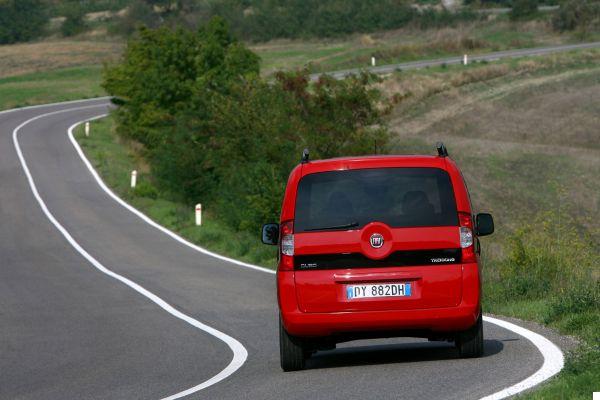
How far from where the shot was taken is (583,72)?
69.8 m

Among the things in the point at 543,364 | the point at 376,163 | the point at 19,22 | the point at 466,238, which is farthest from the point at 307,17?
the point at 543,364

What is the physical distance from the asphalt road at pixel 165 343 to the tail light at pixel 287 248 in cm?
94

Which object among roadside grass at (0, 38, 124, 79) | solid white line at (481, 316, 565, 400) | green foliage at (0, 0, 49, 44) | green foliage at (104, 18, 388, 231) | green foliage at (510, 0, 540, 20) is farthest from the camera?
green foliage at (0, 0, 49, 44)

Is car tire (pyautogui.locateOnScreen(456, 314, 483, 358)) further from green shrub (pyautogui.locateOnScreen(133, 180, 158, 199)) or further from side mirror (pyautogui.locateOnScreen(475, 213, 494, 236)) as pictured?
green shrub (pyautogui.locateOnScreen(133, 180, 158, 199))

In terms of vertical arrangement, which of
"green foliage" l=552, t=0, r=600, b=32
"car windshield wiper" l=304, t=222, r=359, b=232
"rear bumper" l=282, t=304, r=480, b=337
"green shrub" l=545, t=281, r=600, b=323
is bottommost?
"green shrub" l=545, t=281, r=600, b=323

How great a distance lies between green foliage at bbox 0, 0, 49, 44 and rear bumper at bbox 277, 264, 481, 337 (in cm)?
13767

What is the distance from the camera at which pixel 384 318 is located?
34.2ft

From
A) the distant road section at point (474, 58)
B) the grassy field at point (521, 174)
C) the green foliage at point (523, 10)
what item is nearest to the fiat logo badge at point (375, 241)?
the grassy field at point (521, 174)

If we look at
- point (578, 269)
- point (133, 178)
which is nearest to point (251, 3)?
point (133, 178)

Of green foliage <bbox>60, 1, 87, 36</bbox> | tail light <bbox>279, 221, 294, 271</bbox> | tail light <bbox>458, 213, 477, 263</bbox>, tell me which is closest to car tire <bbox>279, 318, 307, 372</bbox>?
tail light <bbox>279, 221, 294, 271</bbox>

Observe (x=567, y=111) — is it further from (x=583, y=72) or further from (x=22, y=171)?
(x=22, y=171)

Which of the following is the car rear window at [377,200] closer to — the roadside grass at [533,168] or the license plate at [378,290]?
the license plate at [378,290]

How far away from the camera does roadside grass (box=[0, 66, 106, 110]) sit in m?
85.2

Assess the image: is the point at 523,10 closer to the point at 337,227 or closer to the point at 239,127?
the point at 239,127
